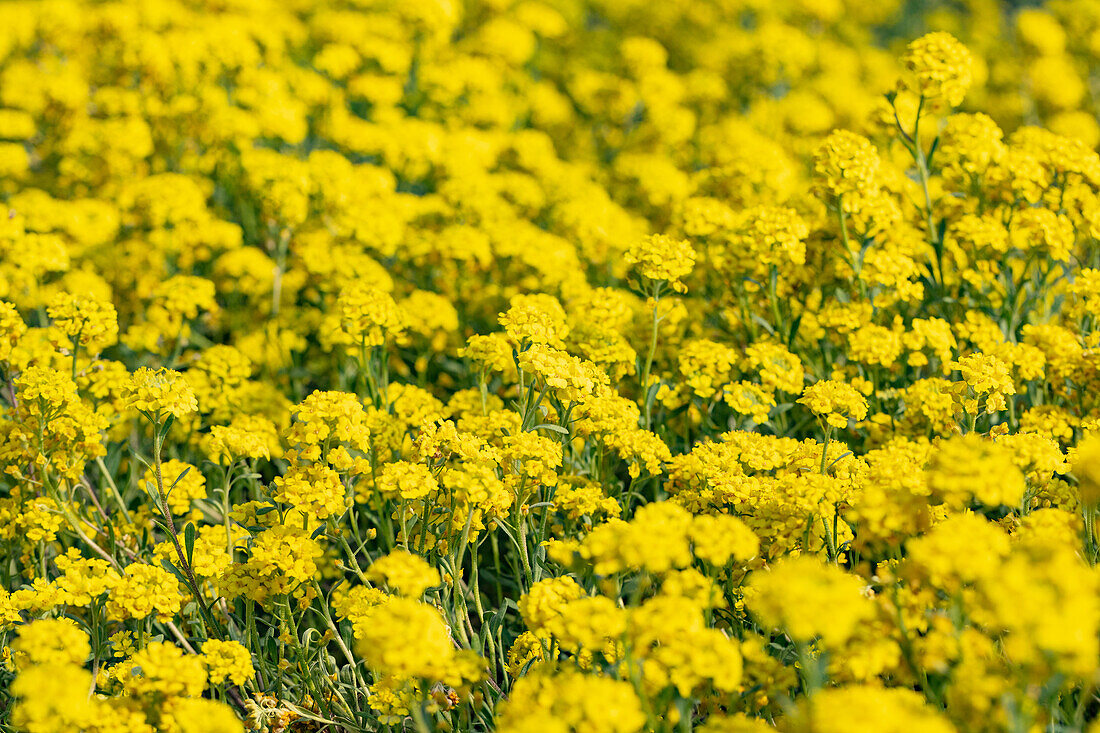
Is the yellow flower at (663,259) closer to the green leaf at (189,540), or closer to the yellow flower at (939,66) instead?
the yellow flower at (939,66)

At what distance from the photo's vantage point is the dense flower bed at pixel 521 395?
2510mm

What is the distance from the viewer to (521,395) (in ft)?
11.7

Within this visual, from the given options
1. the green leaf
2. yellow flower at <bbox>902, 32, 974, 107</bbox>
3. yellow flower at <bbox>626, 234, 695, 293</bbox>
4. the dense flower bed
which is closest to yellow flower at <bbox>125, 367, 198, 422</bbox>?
the dense flower bed

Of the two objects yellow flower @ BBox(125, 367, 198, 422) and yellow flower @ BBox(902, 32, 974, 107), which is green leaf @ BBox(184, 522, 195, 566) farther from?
yellow flower @ BBox(902, 32, 974, 107)

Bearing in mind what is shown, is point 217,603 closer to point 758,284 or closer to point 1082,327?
point 758,284

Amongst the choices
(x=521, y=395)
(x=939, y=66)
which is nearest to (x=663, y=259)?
(x=521, y=395)

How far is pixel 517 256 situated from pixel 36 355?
2.30 metres

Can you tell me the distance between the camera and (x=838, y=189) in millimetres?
4230

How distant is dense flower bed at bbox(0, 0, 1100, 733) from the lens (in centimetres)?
251

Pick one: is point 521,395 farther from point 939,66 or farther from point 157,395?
point 939,66

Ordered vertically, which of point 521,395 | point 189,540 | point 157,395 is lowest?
point 189,540

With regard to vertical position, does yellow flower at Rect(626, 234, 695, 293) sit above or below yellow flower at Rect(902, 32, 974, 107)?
below

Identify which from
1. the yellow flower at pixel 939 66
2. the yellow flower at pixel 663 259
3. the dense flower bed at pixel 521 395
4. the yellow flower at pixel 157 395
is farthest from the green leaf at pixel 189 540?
the yellow flower at pixel 939 66

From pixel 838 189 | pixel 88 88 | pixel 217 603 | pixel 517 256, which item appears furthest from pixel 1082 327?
pixel 88 88
